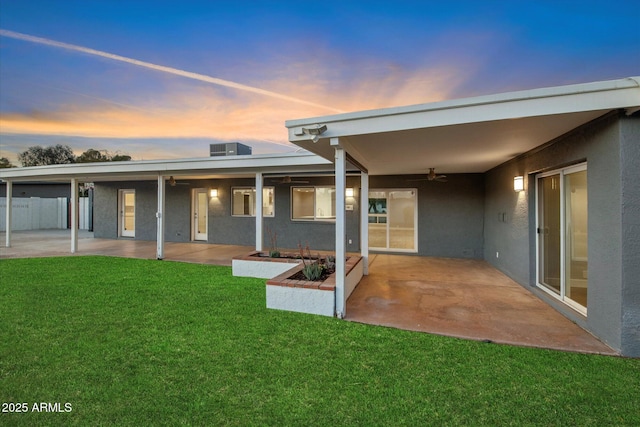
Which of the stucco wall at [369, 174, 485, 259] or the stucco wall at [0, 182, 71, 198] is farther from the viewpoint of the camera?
the stucco wall at [0, 182, 71, 198]

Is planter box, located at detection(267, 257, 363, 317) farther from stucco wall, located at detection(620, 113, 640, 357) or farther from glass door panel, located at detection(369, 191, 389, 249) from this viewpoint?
glass door panel, located at detection(369, 191, 389, 249)

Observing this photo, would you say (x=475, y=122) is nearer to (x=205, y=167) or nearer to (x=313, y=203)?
(x=205, y=167)

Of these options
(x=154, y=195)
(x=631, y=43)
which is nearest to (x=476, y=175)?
(x=631, y=43)

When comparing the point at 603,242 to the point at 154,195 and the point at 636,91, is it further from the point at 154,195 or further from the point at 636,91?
the point at 154,195

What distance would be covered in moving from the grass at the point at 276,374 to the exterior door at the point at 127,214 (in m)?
9.13

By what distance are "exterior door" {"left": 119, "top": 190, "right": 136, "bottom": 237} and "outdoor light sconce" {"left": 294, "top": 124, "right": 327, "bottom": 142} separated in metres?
11.4

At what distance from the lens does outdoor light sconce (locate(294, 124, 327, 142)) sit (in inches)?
148

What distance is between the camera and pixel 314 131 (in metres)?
3.79

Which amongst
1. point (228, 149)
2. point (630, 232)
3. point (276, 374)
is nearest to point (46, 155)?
point (228, 149)

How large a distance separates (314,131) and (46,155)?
44953 millimetres

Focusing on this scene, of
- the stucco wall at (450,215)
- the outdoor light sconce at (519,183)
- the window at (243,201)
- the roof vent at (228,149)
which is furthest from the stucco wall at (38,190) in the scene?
the outdoor light sconce at (519,183)

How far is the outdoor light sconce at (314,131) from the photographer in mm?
3771

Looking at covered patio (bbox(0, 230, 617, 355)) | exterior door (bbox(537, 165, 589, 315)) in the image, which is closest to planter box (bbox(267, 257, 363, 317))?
covered patio (bbox(0, 230, 617, 355))

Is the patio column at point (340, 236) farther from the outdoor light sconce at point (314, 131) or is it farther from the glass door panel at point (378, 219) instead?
the glass door panel at point (378, 219)
